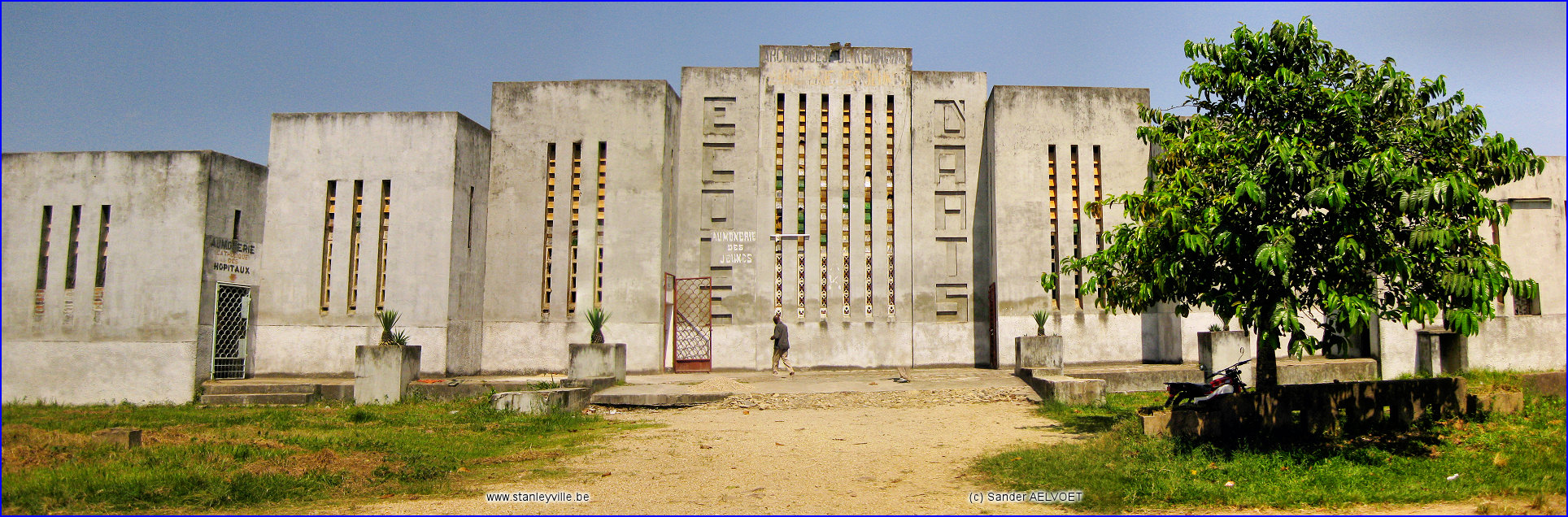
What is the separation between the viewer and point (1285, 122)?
9.34m

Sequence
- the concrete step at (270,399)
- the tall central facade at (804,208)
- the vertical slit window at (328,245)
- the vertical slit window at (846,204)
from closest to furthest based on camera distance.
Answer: the concrete step at (270,399) < the vertical slit window at (328,245) < the tall central facade at (804,208) < the vertical slit window at (846,204)

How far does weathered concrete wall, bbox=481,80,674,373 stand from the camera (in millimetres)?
19625

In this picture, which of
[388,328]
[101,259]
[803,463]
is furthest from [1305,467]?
[101,259]

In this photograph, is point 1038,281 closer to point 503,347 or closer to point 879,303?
point 879,303

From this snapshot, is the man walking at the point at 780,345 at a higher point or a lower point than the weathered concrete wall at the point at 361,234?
lower

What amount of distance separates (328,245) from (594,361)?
23.4 ft

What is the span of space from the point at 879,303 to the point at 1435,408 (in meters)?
11.5

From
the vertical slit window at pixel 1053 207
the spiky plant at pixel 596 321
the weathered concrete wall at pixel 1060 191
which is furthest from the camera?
the vertical slit window at pixel 1053 207

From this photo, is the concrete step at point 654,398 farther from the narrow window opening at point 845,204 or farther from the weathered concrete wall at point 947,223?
the weathered concrete wall at point 947,223

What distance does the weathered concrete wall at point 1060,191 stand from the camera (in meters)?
19.6

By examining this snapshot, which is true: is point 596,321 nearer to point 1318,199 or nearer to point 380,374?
point 380,374

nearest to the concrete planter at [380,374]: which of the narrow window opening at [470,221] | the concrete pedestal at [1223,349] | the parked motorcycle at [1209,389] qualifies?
the narrow window opening at [470,221]

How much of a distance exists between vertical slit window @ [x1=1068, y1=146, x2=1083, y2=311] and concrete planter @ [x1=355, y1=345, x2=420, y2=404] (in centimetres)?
1376

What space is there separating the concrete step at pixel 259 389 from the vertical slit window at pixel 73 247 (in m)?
3.32
